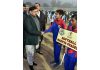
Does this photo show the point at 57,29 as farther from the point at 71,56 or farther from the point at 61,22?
the point at 71,56

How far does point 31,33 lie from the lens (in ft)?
8.01

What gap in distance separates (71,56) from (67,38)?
12 centimetres

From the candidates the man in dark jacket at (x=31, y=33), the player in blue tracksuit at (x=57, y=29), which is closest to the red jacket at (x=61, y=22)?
the player in blue tracksuit at (x=57, y=29)

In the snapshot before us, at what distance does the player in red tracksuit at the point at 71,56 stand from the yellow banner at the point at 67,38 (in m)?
0.03

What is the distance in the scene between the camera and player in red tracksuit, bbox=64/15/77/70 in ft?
7.81

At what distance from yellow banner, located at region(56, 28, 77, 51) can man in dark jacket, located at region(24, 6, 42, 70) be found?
14 centimetres

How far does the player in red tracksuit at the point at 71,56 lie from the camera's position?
238 centimetres

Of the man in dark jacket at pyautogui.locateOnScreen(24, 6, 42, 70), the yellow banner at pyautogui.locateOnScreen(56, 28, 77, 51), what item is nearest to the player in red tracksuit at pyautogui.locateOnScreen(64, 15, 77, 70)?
the yellow banner at pyautogui.locateOnScreen(56, 28, 77, 51)

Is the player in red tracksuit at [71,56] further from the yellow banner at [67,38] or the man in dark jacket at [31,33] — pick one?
the man in dark jacket at [31,33]

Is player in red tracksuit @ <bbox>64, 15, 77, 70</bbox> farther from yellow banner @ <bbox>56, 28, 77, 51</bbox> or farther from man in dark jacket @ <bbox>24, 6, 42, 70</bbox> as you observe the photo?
man in dark jacket @ <bbox>24, 6, 42, 70</bbox>

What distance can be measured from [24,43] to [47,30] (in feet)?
0.57

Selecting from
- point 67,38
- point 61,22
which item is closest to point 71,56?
point 67,38

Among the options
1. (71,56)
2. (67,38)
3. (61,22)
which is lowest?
(71,56)
